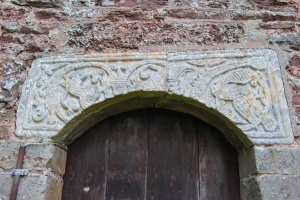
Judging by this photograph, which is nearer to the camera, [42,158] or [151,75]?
[42,158]

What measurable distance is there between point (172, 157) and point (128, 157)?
24 centimetres

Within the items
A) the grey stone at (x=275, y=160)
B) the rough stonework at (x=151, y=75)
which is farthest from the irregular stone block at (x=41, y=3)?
the grey stone at (x=275, y=160)

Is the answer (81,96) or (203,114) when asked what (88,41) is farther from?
(203,114)

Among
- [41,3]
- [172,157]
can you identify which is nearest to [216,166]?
[172,157]

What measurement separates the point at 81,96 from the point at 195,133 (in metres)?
0.66

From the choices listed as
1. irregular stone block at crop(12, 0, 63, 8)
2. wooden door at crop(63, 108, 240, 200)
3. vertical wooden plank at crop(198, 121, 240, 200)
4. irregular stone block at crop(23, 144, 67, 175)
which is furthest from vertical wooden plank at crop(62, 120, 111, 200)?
irregular stone block at crop(12, 0, 63, 8)

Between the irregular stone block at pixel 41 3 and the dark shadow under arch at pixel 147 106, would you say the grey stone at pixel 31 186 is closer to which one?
the dark shadow under arch at pixel 147 106

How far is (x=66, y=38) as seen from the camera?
194 centimetres

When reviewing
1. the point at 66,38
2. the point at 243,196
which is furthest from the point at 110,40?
the point at 243,196

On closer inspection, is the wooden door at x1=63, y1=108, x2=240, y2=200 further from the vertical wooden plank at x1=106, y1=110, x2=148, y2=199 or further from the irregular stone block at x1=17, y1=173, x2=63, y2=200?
the irregular stone block at x1=17, y1=173, x2=63, y2=200

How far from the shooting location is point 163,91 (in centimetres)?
174

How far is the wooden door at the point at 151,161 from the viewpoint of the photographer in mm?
1808

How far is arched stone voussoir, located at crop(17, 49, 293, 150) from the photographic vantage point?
5.62 feet

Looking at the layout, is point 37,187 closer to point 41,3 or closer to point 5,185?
point 5,185
